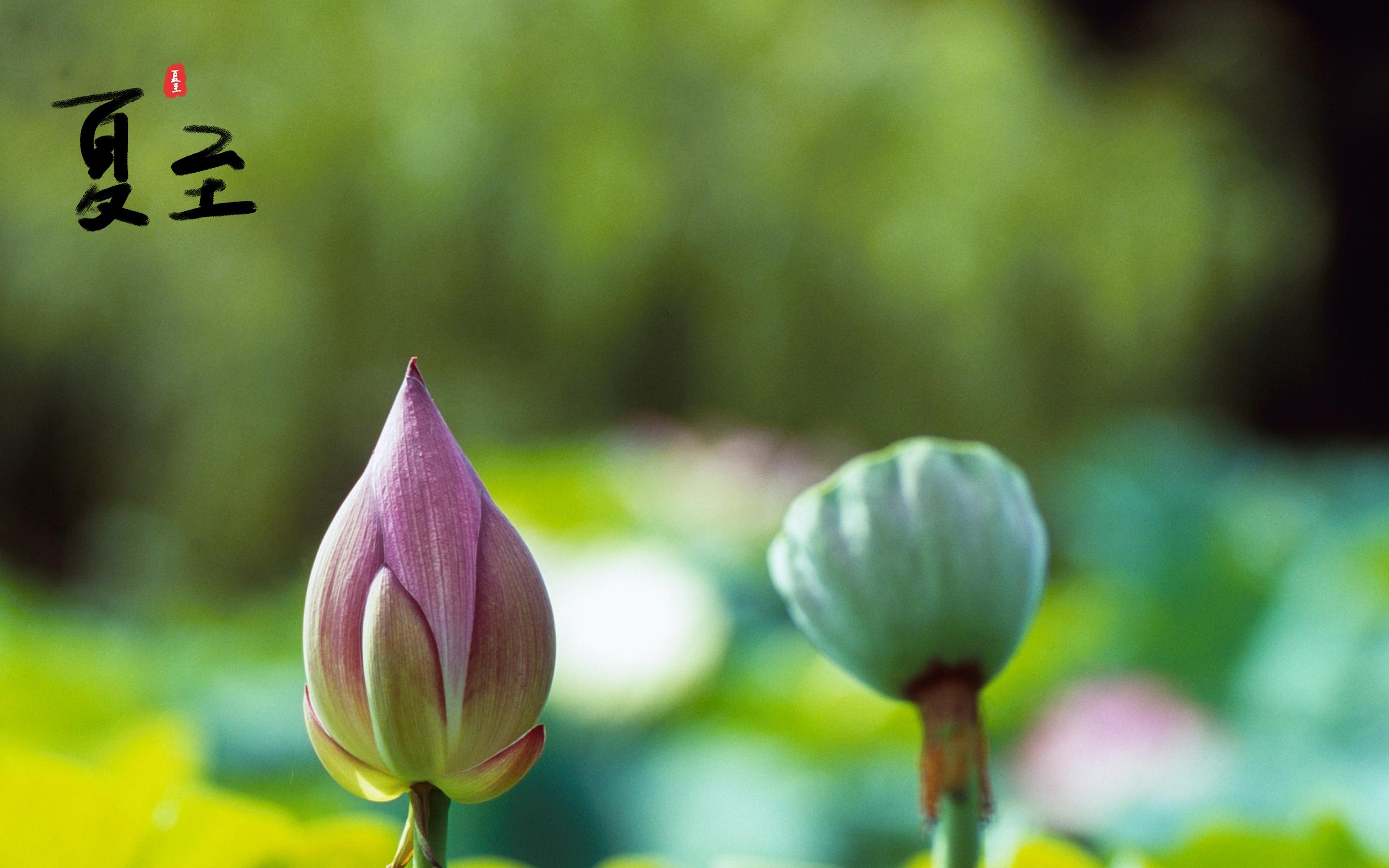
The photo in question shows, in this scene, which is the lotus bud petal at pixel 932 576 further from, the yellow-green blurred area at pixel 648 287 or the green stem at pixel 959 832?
the yellow-green blurred area at pixel 648 287

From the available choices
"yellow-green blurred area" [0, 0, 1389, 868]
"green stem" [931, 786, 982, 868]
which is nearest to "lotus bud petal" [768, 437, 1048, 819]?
"green stem" [931, 786, 982, 868]

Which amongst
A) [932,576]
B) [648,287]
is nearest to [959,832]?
[932,576]

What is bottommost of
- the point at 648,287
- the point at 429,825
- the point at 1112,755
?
the point at 429,825

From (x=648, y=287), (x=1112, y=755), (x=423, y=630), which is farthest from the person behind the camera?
(x=648, y=287)

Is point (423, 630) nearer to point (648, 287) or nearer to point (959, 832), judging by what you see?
point (959, 832)

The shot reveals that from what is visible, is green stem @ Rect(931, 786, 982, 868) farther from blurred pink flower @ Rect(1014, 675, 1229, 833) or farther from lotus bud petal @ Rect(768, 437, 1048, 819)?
blurred pink flower @ Rect(1014, 675, 1229, 833)

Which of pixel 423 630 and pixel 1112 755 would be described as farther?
pixel 1112 755

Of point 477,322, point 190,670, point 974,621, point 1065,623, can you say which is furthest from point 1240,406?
point 974,621
